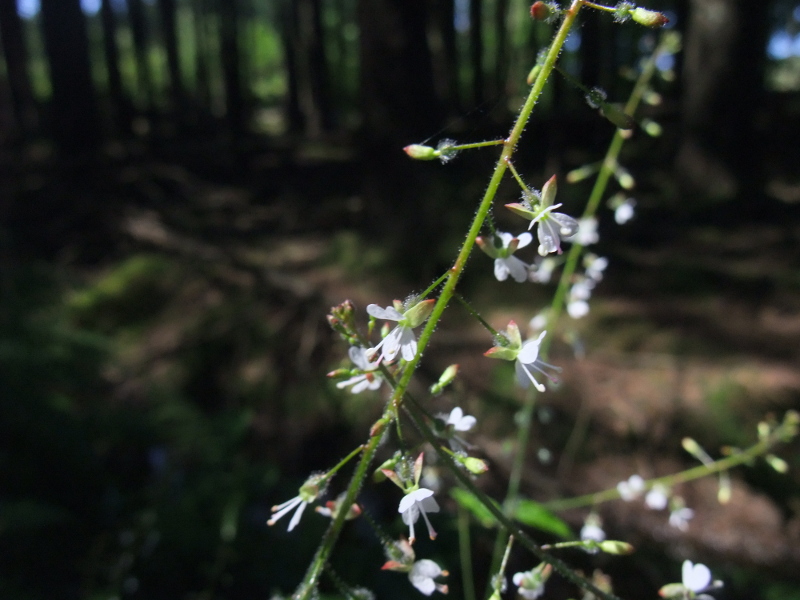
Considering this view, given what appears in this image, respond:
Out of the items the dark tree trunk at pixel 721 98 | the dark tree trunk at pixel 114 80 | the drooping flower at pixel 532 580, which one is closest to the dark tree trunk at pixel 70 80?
the dark tree trunk at pixel 114 80

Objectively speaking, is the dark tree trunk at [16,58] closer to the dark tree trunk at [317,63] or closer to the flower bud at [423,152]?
the dark tree trunk at [317,63]

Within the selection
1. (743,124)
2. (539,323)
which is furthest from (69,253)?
(743,124)

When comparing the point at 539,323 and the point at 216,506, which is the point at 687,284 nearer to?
the point at 539,323

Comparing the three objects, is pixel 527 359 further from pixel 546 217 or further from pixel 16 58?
pixel 16 58

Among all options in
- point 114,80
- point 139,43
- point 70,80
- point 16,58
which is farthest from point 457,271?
point 139,43

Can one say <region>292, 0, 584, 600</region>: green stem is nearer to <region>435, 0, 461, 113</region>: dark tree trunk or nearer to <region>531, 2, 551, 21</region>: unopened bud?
<region>531, 2, 551, 21</region>: unopened bud
